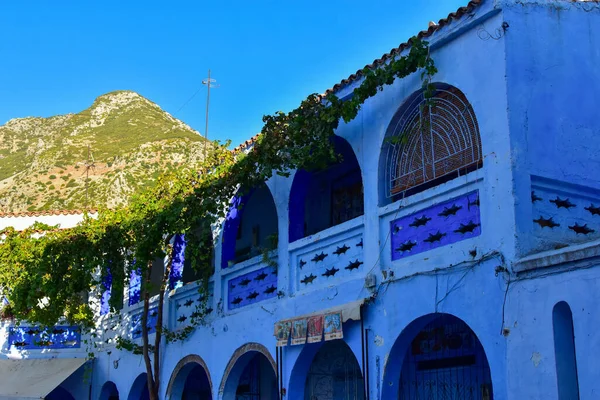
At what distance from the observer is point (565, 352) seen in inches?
325

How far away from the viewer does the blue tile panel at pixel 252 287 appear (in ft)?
45.0

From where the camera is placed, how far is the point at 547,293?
8.43 meters

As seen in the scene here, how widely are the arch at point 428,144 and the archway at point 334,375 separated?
10.8 ft

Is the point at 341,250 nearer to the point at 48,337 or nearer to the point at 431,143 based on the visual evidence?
the point at 431,143

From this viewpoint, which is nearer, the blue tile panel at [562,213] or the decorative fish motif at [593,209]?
the blue tile panel at [562,213]

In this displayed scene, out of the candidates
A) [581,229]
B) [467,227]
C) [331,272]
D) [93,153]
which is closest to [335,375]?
[331,272]

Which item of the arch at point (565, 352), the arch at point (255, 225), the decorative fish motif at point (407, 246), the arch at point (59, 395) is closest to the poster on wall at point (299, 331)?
the decorative fish motif at point (407, 246)

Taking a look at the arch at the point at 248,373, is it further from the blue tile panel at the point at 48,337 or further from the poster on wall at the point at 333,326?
the blue tile panel at the point at 48,337

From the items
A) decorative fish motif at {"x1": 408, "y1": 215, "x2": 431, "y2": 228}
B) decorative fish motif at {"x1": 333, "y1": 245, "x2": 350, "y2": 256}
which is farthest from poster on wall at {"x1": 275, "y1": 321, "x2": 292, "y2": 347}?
decorative fish motif at {"x1": 408, "y1": 215, "x2": 431, "y2": 228}

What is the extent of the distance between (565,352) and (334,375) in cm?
604

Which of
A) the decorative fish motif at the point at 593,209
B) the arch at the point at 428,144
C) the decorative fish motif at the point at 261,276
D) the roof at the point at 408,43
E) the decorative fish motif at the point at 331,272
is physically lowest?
the decorative fish motif at the point at 331,272

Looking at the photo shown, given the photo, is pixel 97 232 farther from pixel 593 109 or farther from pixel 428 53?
pixel 593 109

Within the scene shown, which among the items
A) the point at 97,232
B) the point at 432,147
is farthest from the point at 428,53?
the point at 97,232

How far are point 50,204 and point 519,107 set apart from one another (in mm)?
47283
